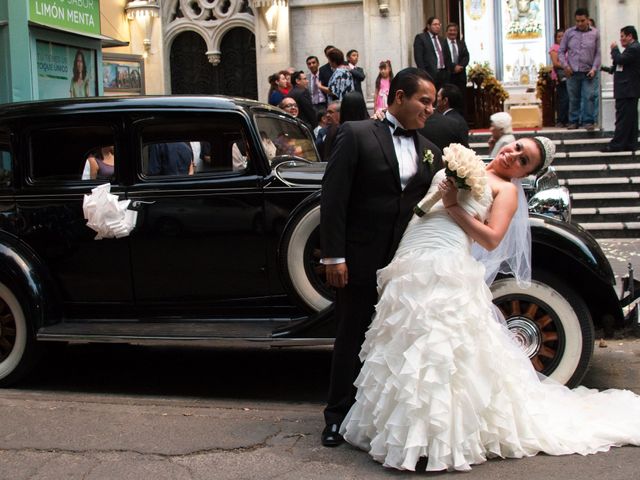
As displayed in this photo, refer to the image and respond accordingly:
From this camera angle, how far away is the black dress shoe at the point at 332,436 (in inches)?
202

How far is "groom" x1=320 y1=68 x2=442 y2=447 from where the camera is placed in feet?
16.4

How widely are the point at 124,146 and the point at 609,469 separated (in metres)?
3.85

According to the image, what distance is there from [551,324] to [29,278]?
136 inches

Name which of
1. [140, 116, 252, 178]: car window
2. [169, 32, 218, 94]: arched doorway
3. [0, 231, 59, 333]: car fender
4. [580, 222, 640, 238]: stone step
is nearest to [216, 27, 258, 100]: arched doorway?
[169, 32, 218, 94]: arched doorway

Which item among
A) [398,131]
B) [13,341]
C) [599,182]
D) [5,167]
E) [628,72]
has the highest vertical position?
[628,72]

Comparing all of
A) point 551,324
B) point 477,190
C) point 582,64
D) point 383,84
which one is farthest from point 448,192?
point 582,64

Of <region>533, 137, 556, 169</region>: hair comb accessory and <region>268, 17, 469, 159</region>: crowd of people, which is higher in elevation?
<region>268, 17, 469, 159</region>: crowd of people

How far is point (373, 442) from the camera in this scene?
4750 millimetres

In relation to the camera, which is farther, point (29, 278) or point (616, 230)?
point (616, 230)

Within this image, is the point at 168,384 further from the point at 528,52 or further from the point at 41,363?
the point at 528,52

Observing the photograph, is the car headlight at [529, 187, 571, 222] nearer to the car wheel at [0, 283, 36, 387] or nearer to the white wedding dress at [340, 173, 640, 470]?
the white wedding dress at [340, 173, 640, 470]

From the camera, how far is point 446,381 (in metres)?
4.58

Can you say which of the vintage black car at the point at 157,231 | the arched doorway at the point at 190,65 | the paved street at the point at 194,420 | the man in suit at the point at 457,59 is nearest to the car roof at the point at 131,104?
the vintage black car at the point at 157,231

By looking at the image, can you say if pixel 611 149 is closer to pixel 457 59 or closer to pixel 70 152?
pixel 457 59
